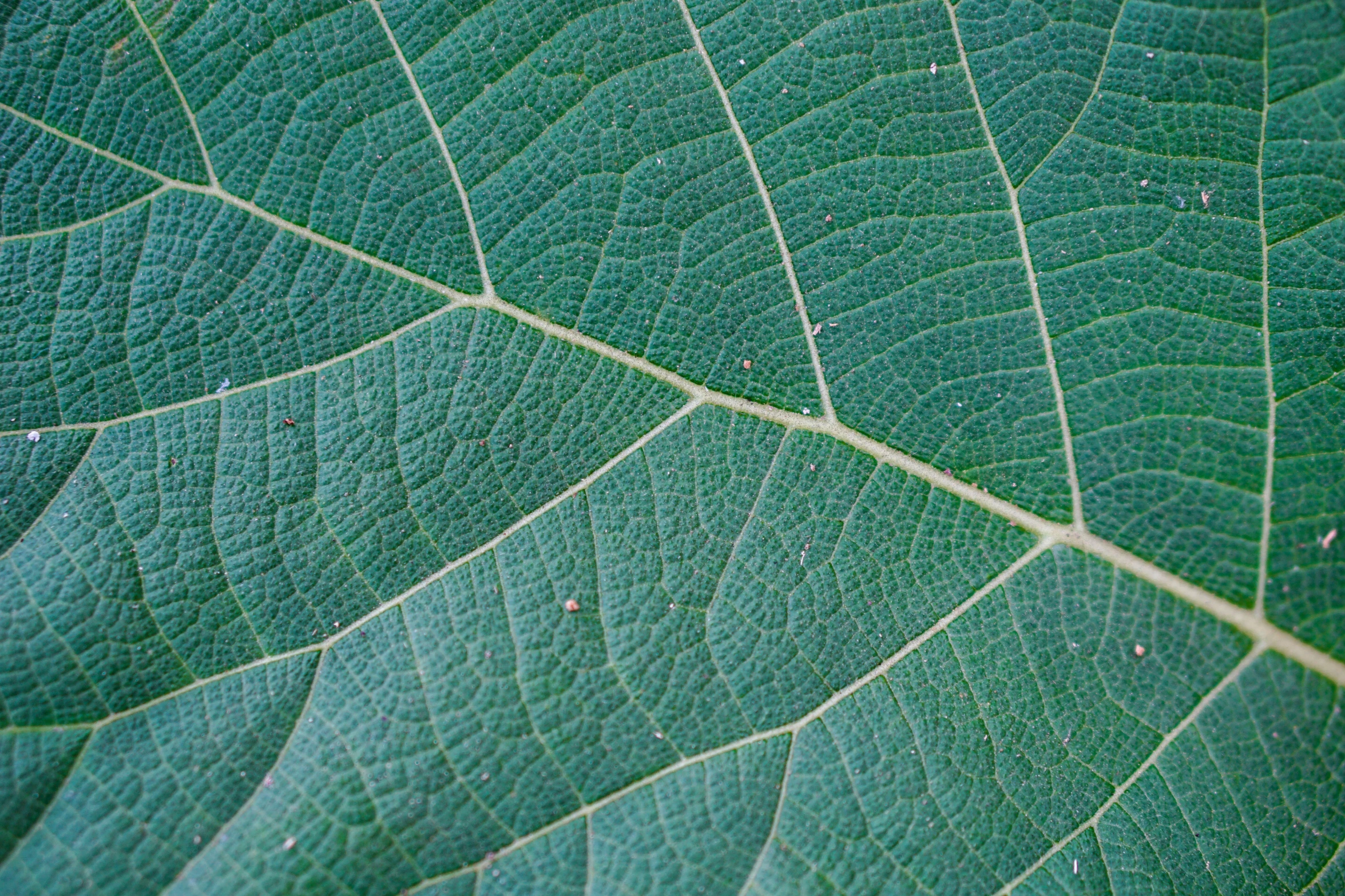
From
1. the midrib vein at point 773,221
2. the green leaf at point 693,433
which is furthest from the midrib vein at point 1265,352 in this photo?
the midrib vein at point 773,221

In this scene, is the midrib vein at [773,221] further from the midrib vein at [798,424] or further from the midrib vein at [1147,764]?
the midrib vein at [1147,764]

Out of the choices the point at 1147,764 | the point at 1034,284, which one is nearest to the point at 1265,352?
the point at 1034,284

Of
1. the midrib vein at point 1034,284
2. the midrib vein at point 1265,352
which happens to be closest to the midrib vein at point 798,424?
the midrib vein at point 1034,284

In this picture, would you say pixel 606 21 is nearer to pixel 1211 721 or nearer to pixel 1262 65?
pixel 1262 65

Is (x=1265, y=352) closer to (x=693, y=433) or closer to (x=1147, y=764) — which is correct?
(x=1147, y=764)

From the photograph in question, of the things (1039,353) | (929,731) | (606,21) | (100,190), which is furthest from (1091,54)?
(100,190)

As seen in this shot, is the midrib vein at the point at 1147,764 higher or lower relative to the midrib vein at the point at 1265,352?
lower
